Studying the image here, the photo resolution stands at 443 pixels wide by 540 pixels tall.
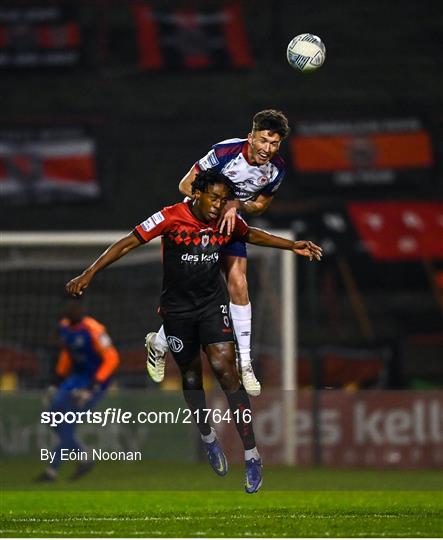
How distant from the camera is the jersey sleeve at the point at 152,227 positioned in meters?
10.6

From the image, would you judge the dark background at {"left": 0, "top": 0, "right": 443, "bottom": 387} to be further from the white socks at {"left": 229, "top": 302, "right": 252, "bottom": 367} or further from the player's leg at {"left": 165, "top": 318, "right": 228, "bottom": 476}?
the player's leg at {"left": 165, "top": 318, "right": 228, "bottom": 476}

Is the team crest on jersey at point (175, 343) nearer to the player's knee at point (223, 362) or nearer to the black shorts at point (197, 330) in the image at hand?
the black shorts at point (197, 330)

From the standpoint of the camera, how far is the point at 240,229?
35.5ft

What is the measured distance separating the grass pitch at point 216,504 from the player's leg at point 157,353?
106 cm

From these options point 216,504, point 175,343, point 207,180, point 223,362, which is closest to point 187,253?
point 207,180

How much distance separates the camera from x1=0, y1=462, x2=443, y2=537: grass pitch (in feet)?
33.2

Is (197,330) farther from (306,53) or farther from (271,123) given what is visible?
(306,53)

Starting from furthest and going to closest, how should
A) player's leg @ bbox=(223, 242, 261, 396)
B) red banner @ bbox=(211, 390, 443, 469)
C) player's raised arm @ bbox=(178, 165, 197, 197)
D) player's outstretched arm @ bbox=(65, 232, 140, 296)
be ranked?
1. red banner @ bbox=(211, 390, 443, 469)
2. player's leg @ bbox=(223, 242, 261, 396)
3. player's raised arm @ bbox=(178, 165, 197, 197)
4. player's outstretched arm @ bbox=(65, 232, 140, 296)

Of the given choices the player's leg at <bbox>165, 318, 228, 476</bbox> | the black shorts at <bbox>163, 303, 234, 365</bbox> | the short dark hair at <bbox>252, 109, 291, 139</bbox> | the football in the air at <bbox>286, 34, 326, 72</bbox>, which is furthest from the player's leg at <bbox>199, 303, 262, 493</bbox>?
the football in the air at <bbox>286, 34, 326, 72</bbox>

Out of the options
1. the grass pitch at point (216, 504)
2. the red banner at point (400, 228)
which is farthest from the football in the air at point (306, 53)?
the red banner at point (400, 228)

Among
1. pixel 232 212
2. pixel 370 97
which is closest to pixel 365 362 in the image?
pixel 370 97

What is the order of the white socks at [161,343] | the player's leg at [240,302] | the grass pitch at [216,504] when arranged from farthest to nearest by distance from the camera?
the white socks at [161,343] → the player's leg at [240,302] → the grass pitch at [216,504]

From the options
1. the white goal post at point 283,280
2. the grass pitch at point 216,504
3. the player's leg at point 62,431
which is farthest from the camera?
the white goal post at point 283,280

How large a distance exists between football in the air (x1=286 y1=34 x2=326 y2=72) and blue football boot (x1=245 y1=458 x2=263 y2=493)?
9.24 ft
